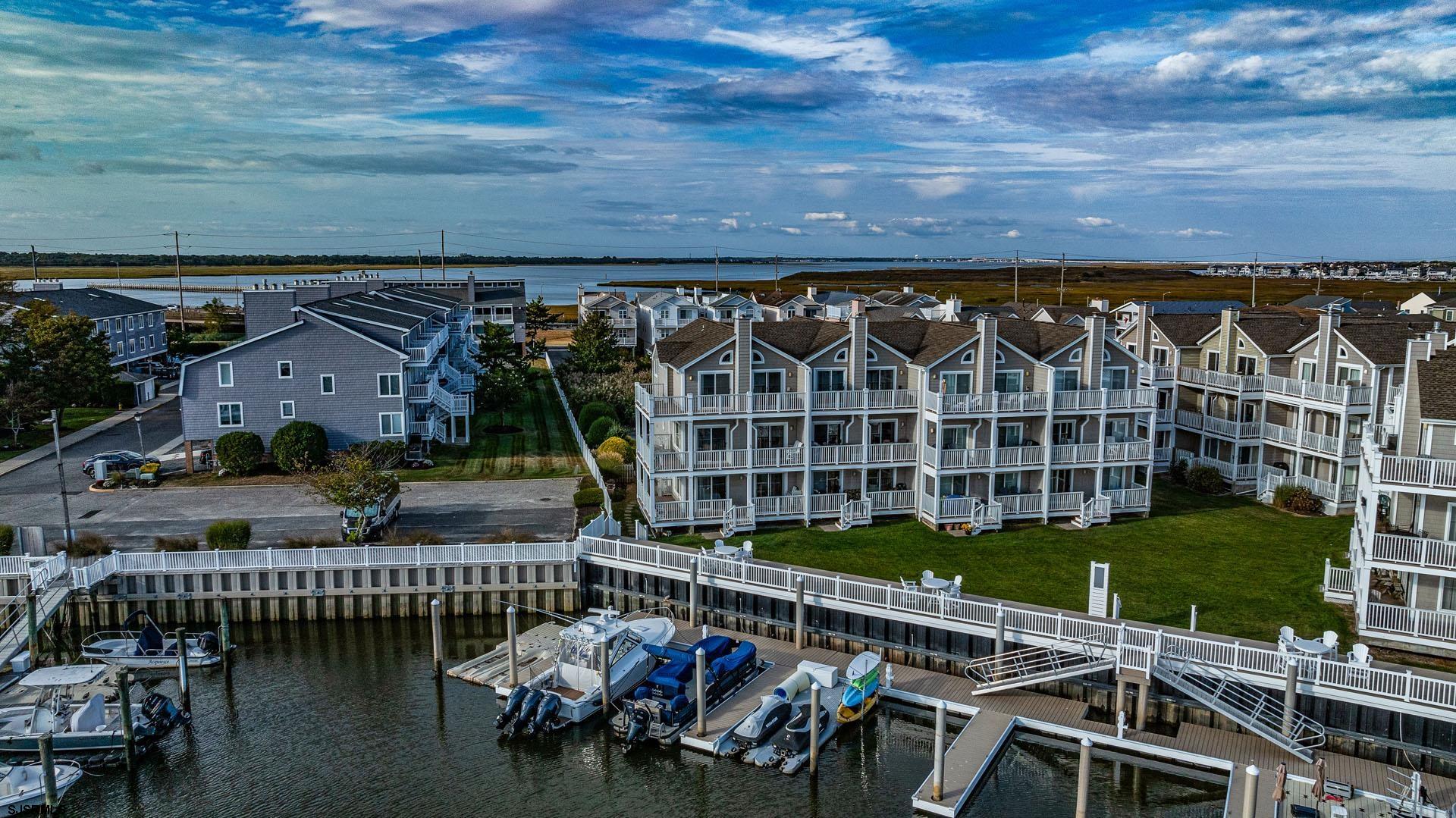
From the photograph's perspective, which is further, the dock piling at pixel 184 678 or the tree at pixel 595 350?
the tree at pixel 595 350

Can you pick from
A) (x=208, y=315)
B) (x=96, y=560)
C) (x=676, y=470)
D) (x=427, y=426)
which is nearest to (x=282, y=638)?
(x=96, y=560)

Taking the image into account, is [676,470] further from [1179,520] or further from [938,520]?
[1179,520]

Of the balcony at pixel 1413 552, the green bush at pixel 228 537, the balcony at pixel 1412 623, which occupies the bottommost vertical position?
the balcony at pixel 1412 623

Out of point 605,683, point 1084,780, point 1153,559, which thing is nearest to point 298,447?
point 605,683

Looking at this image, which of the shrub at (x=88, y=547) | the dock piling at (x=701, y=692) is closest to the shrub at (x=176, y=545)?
the shrub at (x=88, y=547)

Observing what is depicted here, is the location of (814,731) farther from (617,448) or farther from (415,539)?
(617,448)

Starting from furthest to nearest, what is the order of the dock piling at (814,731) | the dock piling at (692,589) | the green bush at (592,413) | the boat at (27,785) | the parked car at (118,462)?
the green bush at (592,413), the parked car at (118,462), the dock piling at (692,589), the dock piling at (814,731), the boat at (27,785)

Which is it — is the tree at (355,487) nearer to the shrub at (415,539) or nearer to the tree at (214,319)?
the shrub at (415,539)
